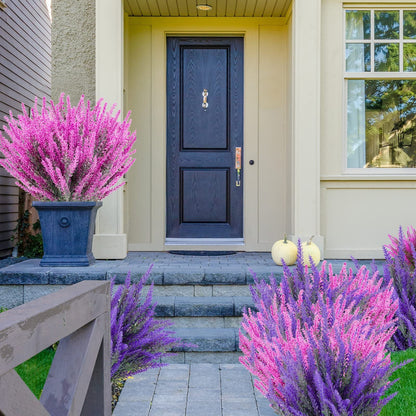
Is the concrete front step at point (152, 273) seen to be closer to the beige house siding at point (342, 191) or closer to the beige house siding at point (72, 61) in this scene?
the beige house siding at point (342, 191)

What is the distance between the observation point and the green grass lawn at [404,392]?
2182 mm

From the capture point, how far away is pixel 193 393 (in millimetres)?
2676

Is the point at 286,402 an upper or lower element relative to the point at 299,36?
lower

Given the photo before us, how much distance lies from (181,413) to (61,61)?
13.4ft

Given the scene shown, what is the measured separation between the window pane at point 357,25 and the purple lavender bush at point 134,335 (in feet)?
11.6

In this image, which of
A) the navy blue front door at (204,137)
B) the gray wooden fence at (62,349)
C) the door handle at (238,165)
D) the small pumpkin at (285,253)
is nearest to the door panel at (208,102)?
the navy blue front door at (204,137)

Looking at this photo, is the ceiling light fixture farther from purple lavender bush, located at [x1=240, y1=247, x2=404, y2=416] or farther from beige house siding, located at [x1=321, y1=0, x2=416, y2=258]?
purple lavender bush, located at [x1=240, y1=247, x2=404, y2=416]

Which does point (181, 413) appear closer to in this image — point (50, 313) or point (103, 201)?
point (50, 313)

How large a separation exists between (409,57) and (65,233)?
3.63 meters

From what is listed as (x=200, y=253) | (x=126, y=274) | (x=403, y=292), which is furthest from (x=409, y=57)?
(x=126, y=274)

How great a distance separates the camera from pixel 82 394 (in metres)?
1.37

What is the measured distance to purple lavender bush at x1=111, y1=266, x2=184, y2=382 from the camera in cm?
250

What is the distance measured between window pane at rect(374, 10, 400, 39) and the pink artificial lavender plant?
2680 millimetres

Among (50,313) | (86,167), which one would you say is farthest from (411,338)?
(86,167)
